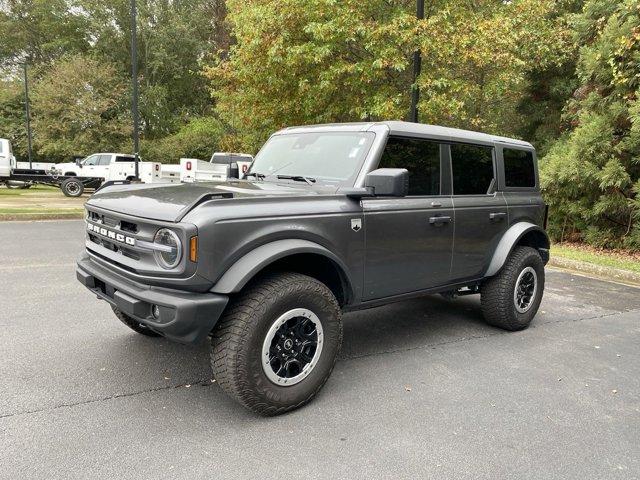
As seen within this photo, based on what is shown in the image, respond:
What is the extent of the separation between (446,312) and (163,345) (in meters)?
3.16

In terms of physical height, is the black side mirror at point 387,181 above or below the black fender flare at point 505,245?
above

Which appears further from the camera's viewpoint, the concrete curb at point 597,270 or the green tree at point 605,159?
the green tree at point 605,159

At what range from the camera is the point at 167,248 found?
289cm

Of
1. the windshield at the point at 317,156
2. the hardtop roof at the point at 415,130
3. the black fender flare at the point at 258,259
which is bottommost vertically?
the black fender flare at the point at 258,259

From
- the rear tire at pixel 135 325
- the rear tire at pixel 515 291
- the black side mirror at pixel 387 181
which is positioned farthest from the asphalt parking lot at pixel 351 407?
the black side mirror at pixel 387 181

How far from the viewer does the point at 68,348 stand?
4.14 metres

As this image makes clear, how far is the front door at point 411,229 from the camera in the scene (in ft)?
12.3

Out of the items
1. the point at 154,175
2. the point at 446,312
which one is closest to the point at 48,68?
the point at 154,175

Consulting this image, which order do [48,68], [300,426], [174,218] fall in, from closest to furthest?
[174,218]
[300,426]
[48,68]

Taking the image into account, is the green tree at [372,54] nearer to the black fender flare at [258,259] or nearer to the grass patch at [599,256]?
the grass patch at [599,256]

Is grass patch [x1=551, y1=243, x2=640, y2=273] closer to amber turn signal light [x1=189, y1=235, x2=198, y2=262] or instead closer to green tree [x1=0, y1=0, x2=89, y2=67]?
amber turn signal light [x1=189, y1=235, x2=198, y2=262]

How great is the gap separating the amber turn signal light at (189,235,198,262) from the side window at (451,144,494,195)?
2.53m

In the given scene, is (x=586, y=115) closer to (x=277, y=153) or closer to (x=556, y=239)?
(x=556, y=239)

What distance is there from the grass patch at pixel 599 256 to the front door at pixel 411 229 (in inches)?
234
